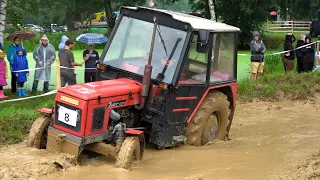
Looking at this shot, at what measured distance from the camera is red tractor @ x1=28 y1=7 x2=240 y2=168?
6.71 metres

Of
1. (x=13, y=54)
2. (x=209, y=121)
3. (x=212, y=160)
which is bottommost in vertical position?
(x=212, y=160)

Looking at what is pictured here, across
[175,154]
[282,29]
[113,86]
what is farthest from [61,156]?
[282,29]

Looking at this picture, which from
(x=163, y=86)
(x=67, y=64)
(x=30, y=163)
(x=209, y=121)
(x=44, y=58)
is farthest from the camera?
(x=44, y=58)

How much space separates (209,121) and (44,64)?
5602mm

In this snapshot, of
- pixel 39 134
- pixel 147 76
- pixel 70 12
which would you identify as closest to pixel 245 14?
pixel 70 12

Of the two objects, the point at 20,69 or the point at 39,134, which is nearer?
the point at 39,134

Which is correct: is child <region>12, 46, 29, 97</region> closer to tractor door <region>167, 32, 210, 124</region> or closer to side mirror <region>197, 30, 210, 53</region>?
tractor door <region>167, 32, 210, 124</region>

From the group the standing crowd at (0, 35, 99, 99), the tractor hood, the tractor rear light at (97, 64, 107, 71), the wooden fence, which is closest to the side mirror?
the tractor hood

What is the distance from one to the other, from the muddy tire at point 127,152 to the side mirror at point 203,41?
1.62 metres

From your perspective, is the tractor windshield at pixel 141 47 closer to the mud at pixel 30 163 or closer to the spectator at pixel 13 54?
the mud at pixel 30 163

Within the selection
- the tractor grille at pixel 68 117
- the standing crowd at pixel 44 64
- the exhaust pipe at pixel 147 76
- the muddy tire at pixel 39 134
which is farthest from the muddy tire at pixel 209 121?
the standing crowd at pixel 44 64

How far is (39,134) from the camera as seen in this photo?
7.15m

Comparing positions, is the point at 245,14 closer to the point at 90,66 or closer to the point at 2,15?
the point at 90,66

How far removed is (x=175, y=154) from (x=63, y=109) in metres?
1.81
